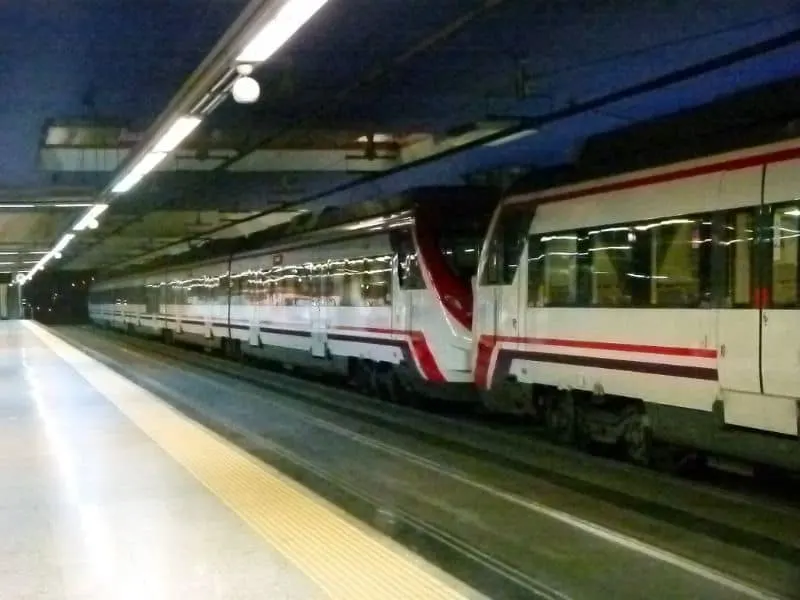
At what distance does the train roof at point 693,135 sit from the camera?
880 cm

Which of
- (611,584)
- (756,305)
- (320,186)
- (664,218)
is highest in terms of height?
(320,186)

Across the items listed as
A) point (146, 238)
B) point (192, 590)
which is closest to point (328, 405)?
point (192, 590)

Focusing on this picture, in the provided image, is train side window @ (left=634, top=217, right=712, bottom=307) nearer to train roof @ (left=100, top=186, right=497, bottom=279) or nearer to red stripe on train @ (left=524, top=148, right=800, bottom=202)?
red stripe on train @ (left=524, top=148, right=800, bottom=202)

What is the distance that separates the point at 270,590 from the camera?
5910 mm

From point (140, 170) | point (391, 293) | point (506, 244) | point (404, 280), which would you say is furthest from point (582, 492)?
point (140, 170)

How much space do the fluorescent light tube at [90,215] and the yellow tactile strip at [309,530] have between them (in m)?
11.8

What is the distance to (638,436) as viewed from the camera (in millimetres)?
10961

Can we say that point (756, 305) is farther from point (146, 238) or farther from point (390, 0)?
point (146, 238)

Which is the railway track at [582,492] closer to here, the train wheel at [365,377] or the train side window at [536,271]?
the train wheel at [365,377]

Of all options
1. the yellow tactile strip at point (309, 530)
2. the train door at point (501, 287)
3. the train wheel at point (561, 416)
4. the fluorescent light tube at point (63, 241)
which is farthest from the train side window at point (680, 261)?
the fluorescent light tube at point (63, 241)

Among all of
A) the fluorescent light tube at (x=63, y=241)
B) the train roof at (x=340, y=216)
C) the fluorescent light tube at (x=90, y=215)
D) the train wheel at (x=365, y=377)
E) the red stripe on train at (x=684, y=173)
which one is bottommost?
the train wheel at (x=365, y=377)

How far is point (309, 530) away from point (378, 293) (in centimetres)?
962

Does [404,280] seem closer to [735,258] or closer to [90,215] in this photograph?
Answer: [735,258]

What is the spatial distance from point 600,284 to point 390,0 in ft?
12.7
